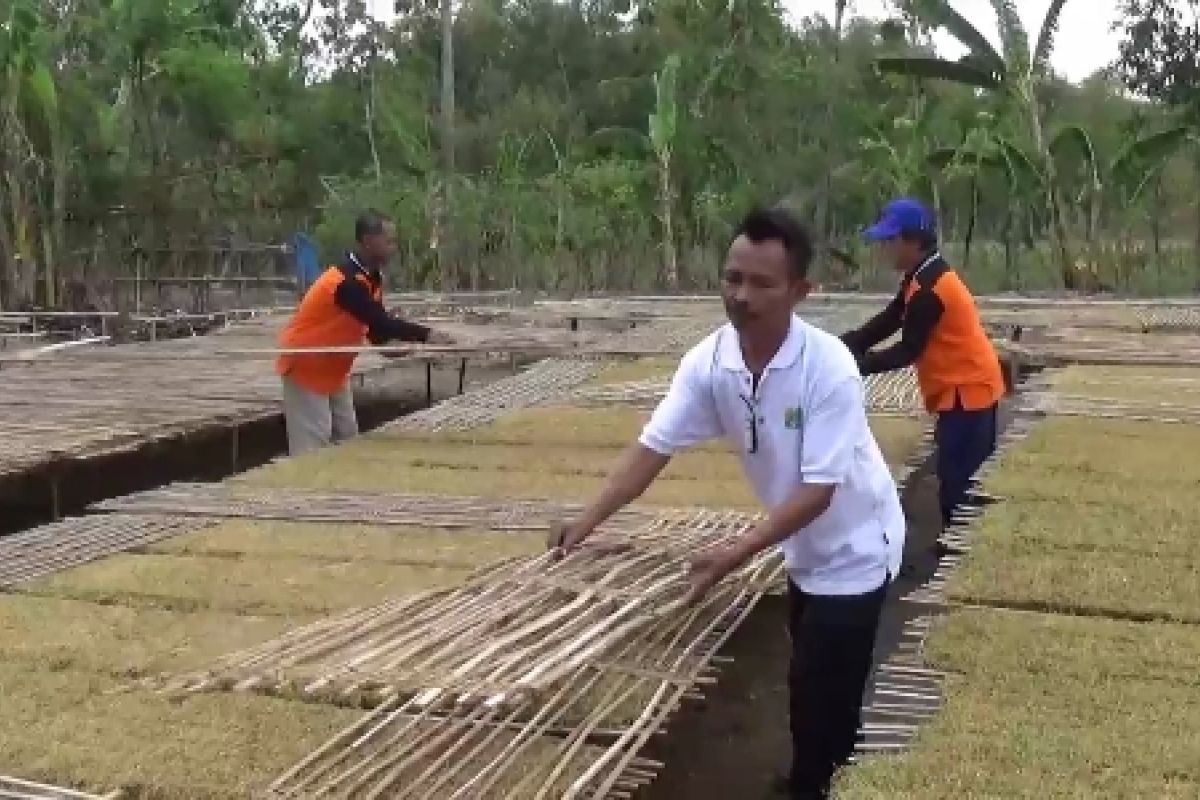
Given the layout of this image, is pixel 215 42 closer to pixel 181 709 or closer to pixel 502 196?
→ pixel 502 196

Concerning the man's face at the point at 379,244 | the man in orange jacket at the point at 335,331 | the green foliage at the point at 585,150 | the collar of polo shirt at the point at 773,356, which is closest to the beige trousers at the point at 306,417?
the man in orange jacket at the point at 335,331

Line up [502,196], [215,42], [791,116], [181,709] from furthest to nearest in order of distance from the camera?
1. [791,116]
2. [502,196]
3. [215,42]
4. [181,709]

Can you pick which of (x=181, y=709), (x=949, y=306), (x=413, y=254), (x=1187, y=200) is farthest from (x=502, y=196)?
(x=181, y=709)

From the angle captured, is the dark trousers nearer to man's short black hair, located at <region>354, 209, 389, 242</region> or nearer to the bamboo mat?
the bamboo mat

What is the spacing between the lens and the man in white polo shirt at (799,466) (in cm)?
236

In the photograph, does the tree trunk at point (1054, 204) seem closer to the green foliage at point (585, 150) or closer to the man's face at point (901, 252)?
the green foliage at point (585, 150)

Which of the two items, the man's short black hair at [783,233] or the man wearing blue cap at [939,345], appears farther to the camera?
the man wearing blue cap at [939,345]

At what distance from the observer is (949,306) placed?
465 centimetres

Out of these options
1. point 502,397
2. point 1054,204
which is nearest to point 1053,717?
point 502,397

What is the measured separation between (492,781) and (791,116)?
50.5 feet

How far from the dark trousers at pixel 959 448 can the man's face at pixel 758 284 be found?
266 cm

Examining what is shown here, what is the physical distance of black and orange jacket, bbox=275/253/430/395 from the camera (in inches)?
216

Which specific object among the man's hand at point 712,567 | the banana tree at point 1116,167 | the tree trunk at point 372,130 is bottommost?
the man's hand at point 712,567

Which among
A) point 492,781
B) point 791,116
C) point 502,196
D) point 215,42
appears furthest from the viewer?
point 791,116
